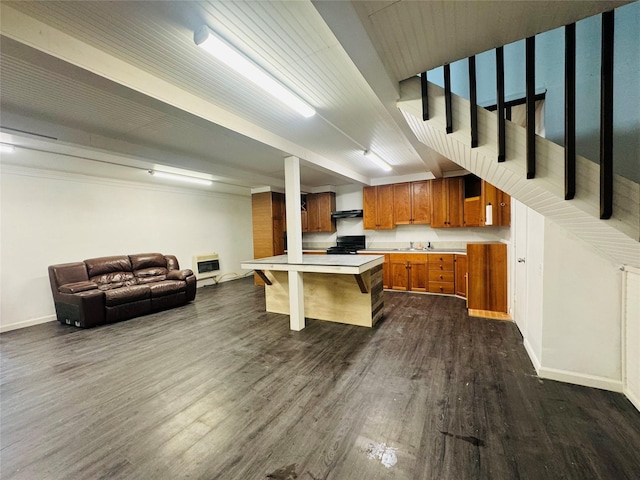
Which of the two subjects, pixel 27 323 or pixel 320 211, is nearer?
pixel 27 323

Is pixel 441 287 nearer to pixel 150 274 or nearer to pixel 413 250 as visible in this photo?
pixel 413 250

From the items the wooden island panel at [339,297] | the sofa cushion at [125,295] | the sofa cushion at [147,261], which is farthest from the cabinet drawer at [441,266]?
the sofa cushion at [147,261]

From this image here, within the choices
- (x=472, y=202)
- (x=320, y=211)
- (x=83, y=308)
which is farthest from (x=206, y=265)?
(x=472, y=202)

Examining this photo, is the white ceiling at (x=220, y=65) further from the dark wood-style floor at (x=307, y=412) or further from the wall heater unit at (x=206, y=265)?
the wall heater unit at (x=206, y=265)

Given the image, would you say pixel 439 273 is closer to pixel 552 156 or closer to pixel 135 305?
pixel 552 156

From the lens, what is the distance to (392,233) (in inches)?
251

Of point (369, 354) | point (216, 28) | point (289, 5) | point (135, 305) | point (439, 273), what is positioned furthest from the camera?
point (439, 273)

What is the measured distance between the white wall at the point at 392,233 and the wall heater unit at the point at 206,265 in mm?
2652

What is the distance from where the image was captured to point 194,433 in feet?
5.83

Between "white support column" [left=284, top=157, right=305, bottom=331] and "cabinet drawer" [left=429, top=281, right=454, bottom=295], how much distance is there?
2962 millimetres

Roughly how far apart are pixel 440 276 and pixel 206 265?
19.4ft

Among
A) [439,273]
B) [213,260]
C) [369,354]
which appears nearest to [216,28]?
[369,354]

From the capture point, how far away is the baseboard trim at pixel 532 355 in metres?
2.36

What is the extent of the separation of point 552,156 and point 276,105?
2.31 metres
